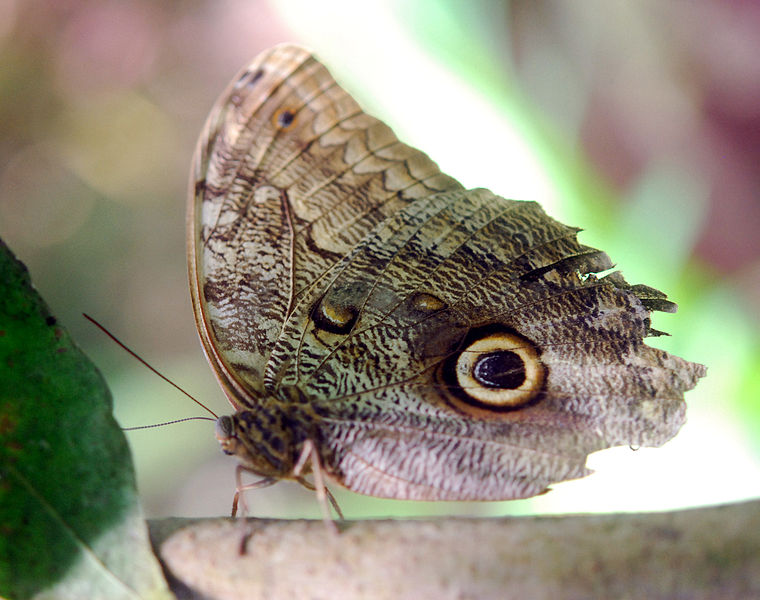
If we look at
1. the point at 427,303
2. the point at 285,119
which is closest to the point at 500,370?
the point at 427,303

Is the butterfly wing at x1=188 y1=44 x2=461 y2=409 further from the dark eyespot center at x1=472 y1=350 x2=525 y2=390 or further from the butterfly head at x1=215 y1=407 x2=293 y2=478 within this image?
the dark eyespot center at x1=472 y1=350 x2=525 y2=390

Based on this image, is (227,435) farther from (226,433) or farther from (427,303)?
(427,303)

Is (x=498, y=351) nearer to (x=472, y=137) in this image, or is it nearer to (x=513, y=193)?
(x=513, y=193)

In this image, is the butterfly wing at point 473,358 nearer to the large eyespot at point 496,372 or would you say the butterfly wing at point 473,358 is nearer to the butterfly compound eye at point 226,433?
the large eyespot at point 496,372

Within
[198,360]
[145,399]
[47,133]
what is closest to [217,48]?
[47,133]

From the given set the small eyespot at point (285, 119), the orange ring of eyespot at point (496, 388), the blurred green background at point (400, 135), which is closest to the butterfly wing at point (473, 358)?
the orange ring of eyespot at point (496, 388)

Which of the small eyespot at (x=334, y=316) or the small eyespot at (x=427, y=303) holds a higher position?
the small eyespot at (x=427, y=303)
